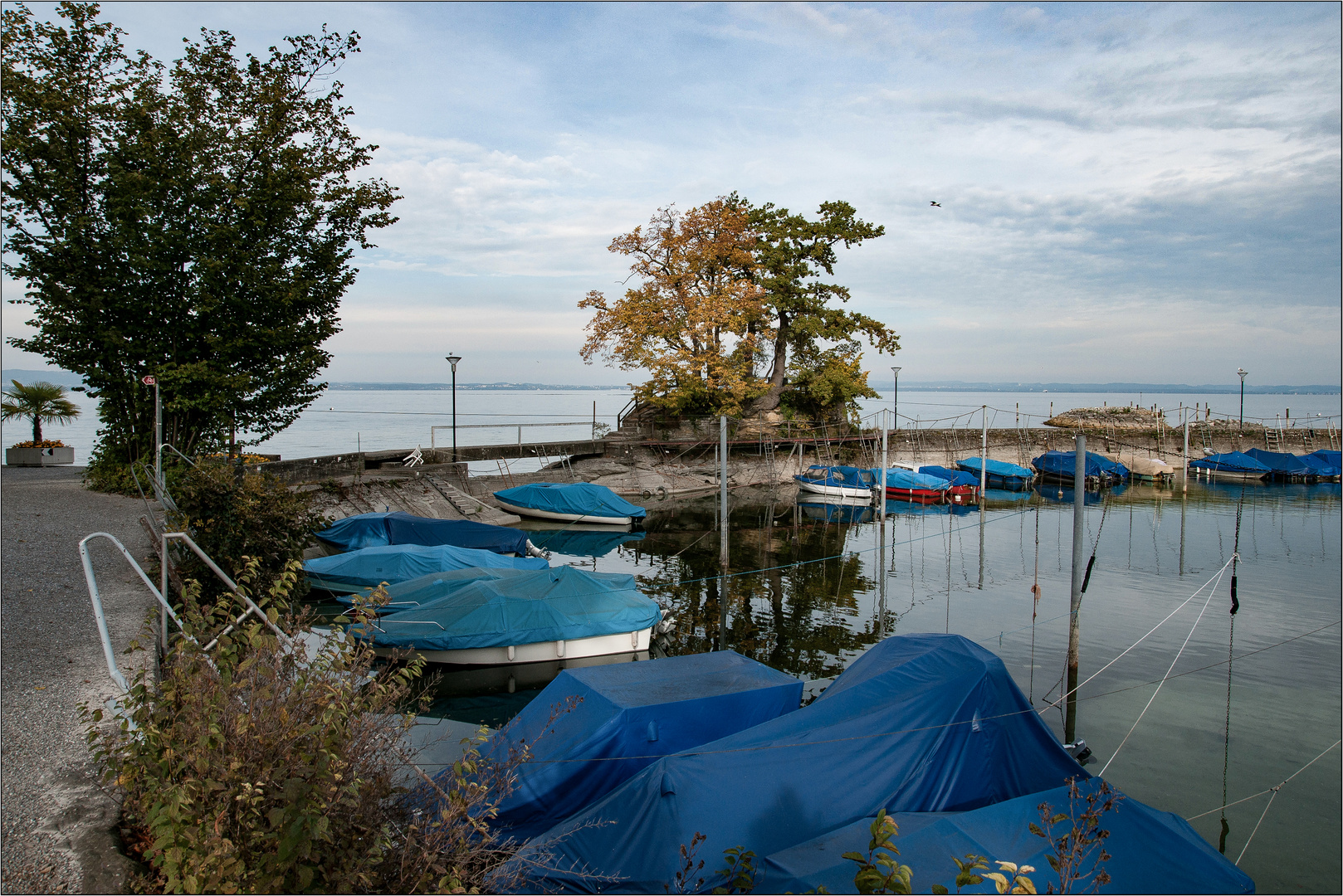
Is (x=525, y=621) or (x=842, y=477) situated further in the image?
(x=842, y=477)

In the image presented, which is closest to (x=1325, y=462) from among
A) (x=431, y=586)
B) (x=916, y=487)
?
(x=916, y=487)

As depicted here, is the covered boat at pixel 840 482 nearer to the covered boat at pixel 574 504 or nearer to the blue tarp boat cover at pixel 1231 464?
the covered boat at pixel 574 504

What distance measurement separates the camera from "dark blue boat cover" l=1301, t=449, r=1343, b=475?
56.3m

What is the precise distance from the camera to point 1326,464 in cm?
5703

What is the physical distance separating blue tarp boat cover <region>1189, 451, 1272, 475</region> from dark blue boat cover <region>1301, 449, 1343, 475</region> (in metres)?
2.96

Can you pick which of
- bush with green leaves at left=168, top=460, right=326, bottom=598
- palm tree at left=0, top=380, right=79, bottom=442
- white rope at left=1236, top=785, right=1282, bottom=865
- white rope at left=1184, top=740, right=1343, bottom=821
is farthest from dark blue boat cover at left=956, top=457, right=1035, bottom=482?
palm tree at left=0, top=380, right=79, bottom=442

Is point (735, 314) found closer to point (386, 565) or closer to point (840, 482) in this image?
point (840, 482)

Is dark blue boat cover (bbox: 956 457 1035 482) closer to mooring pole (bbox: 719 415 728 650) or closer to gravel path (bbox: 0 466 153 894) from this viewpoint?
mooring pole (bbox: 719 415 728 650)

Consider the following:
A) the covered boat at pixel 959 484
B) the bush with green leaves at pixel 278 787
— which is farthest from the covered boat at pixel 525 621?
the covered boat at pixel 959 484

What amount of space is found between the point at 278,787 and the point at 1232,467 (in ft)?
231

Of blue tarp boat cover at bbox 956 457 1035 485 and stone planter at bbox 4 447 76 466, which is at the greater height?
stone planter at bbox 4 447 76 466

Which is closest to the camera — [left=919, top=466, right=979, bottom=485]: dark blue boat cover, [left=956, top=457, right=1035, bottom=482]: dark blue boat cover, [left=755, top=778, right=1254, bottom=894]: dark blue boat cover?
[left=755, top=778, right=1254, bottom=894]: dark blue boat cover

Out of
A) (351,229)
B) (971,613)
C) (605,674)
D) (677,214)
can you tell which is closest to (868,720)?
(605,674)

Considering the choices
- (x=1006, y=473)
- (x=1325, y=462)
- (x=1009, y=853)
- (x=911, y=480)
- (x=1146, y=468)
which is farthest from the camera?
(x=1146, y=468)
